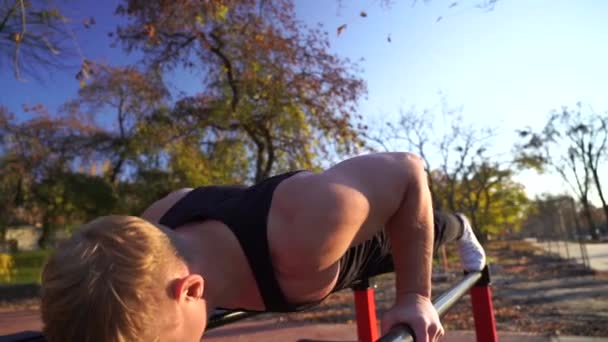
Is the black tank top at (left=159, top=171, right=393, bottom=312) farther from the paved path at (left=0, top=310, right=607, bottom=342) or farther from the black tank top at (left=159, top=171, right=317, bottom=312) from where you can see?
the paved path at (left=0, top=310, right=607, bottom=342)

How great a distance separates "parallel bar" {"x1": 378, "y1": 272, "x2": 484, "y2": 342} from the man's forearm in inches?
7.0

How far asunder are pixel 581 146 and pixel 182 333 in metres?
24.4

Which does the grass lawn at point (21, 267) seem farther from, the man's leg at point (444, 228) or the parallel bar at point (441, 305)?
the parallel bar at point (441, 305)

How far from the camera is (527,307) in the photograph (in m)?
6.53

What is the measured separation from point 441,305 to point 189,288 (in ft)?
2.97

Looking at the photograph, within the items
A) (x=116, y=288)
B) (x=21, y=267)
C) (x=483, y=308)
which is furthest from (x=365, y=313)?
(x=21, y=267)

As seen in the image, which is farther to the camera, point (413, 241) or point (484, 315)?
point (484, 315)

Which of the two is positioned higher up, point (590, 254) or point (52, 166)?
point (52, 166)

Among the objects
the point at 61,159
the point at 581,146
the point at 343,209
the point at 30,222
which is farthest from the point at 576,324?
the point at 581,146

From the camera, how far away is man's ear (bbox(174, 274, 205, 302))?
98 centimetres

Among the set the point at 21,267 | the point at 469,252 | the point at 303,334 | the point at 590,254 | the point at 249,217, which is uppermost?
the point at 249,217

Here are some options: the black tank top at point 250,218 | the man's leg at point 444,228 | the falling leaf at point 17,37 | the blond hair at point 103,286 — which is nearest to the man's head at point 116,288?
the blond hair at point 103,286

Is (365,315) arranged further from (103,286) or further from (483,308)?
(103,286)

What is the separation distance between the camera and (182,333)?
0.99 meters
